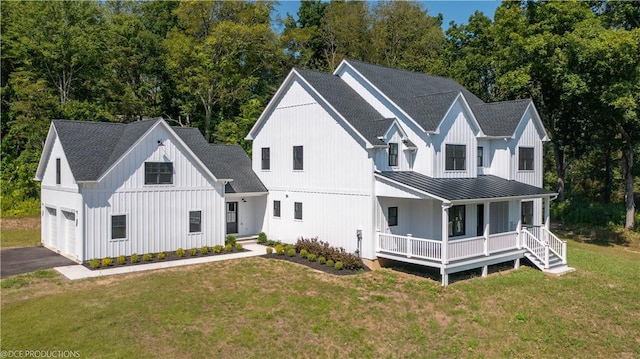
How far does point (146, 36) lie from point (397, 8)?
2575cm

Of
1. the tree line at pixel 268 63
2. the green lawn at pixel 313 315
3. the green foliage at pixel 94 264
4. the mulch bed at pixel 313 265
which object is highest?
the tree line at pixel 268 63

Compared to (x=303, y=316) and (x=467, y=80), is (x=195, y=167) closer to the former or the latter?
(x=303, y=316)

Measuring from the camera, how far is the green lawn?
1234 centimetres

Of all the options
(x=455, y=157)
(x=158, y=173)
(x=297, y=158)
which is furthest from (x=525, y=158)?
(x=158, y=173)

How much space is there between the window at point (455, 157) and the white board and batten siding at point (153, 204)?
10.5m

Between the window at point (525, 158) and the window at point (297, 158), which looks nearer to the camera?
the window at point (297, 158)

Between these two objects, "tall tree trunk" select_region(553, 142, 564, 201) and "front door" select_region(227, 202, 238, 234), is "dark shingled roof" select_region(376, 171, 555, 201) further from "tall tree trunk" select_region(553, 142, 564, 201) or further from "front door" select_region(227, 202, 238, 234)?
"tall tree trunk" select_region(553, 142, 564, 201)

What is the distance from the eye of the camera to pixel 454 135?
21.4 meters

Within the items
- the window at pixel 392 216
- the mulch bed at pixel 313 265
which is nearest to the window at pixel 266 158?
the mulch bed at pixel 313 265

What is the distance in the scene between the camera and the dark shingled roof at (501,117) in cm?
2331

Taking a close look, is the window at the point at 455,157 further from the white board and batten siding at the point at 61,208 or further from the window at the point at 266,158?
the white board and batten siding at the point at 61,208

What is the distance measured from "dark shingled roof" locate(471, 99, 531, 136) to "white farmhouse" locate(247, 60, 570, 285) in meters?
0.05

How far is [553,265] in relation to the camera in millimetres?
20078

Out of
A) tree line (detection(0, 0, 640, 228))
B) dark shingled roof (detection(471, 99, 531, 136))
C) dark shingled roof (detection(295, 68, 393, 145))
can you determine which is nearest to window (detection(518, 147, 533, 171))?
dark shingled roof (detection(471, 99, 531, 136))
